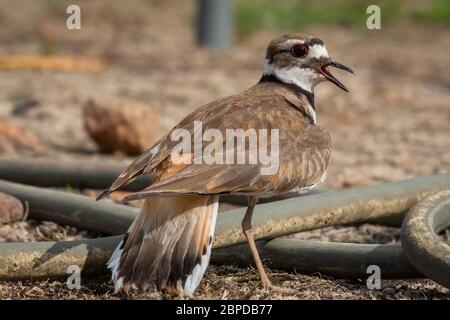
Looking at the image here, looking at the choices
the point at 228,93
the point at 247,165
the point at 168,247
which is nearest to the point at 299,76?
the point at 247,165

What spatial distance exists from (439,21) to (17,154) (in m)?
7.56

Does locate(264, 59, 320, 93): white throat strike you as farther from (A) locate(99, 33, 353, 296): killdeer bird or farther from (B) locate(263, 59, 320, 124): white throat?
(A) locate(99, 33, 353, 296): killdeer bird

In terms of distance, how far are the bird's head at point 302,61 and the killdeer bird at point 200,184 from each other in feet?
0.32

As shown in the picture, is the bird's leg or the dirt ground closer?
the bird's leg

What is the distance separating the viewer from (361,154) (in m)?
8.01

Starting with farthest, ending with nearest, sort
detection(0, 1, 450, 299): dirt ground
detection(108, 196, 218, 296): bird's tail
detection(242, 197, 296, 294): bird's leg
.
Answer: detection(0, 1, 450, 299): dirt ground
detection(242, 197, 296, 294): bird's leg
detection(108, 196, 218, 296): bird's tail

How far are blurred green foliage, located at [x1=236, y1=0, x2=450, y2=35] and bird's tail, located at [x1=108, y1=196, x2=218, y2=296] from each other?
341 inches

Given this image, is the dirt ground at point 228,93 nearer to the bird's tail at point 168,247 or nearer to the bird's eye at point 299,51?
the bird's tail at point 168,247

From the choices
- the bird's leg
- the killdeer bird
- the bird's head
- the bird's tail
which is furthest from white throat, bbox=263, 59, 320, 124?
the bird's tail

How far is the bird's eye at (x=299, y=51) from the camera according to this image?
17.5 ft

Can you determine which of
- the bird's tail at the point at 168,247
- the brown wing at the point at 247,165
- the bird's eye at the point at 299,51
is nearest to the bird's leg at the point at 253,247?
the brown wing at the point at 247,165

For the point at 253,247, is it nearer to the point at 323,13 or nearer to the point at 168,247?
the point at 168,247

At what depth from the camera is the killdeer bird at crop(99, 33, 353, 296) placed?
13.9 ft

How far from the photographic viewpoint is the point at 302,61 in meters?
5.35
